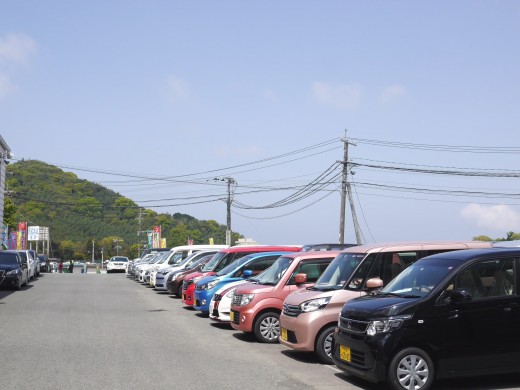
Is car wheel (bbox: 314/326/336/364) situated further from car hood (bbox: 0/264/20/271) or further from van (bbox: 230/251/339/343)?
car hood (bbox: 0/264/20/271)

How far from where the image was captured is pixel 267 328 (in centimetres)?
1358

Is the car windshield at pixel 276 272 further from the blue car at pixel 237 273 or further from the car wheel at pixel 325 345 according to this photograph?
the car wheel at pixel 325 345

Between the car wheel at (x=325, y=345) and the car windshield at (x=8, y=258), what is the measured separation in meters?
21.6

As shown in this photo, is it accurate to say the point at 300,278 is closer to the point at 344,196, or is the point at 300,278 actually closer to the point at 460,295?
the point at 460,295

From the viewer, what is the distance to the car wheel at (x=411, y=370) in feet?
27.7

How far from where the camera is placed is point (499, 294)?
897 centimetres

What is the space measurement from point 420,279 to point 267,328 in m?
4.95

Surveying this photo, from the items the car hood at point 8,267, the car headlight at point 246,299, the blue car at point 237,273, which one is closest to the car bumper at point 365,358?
the car headlight at point 246,299

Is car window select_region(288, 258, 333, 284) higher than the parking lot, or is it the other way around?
car window select_region(288, 258, 333, 284)

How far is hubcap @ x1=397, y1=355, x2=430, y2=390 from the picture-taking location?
27.8 ft

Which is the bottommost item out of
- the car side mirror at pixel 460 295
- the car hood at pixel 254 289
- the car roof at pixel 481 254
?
the car hood at pixel 254 289

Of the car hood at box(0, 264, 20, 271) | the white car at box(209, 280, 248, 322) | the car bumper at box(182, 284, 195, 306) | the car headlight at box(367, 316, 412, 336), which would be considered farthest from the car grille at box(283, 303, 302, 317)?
the car hood at box(0, 264, 20, 271)

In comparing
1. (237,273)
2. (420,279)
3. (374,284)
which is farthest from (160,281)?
(420,279)

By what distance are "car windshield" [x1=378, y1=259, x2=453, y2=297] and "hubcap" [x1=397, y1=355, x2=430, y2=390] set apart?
899 mm
